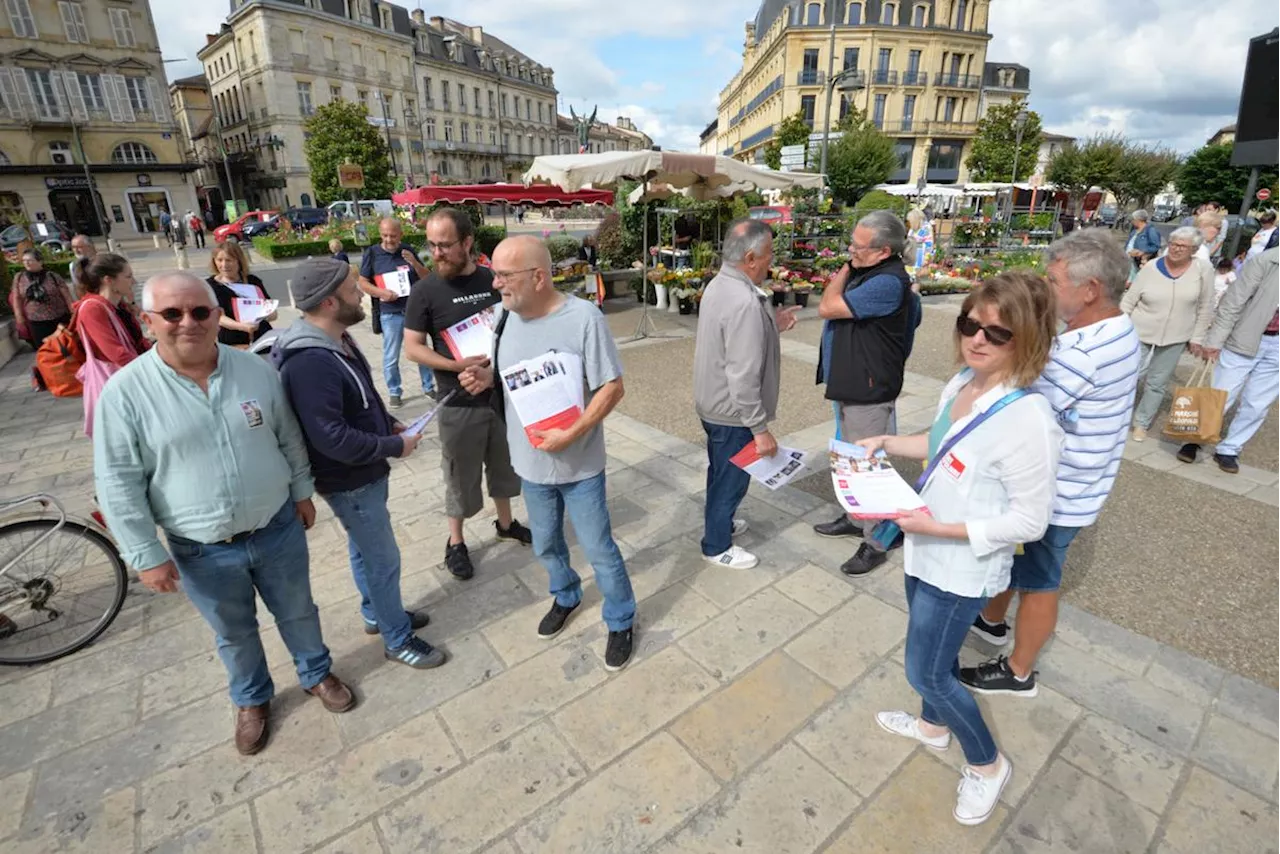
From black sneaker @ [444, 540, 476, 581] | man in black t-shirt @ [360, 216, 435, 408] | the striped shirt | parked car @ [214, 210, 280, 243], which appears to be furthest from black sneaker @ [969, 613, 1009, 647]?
parked car @ [214, 210, 280, 243]

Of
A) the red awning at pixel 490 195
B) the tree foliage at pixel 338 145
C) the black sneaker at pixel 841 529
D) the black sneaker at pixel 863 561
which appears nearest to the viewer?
the black sneaker at pixel 863 561

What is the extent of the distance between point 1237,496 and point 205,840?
6448mm

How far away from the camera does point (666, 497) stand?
453 cm

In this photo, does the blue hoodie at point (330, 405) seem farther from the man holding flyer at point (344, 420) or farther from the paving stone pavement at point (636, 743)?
the paving stone pavement at point (636, 743)

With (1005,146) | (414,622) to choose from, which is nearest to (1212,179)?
(1005,146)

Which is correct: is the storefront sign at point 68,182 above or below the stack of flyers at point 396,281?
above

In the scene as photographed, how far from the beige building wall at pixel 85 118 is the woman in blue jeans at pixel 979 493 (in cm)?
4455

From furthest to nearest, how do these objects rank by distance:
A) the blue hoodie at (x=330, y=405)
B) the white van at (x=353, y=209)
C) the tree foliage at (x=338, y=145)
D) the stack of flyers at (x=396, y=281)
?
the tree foliage at (x=338, y=145), the white van at (x=353, y=209), the stack of flyers at (x=396, y=281), the blue hoodie at (x=330, y=405)

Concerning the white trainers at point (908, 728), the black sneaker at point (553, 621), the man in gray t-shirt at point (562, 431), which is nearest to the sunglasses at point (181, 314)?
the man in gray t-shirt at point (562, 431)

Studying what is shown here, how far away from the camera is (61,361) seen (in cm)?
382

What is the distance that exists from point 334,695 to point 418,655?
14.8 inches

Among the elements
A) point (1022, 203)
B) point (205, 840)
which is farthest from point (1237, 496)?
point (1022, 203)

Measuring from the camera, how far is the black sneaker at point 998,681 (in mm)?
2605

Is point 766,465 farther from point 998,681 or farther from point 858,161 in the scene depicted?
point 858,161
